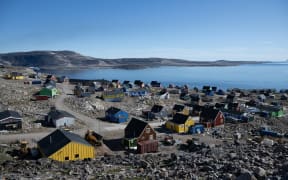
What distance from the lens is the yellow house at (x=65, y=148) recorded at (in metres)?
29.2

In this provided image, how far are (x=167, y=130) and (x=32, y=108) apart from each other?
2607cm

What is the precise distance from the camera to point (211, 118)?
50969mm

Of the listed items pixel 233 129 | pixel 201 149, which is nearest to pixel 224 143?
pixel 201 149

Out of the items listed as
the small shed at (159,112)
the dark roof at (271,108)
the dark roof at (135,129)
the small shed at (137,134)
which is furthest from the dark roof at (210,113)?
the dark roof at (271,108)

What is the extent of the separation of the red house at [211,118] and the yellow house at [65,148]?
83.1 feet

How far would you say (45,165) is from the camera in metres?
26.6

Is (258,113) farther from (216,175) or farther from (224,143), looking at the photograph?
(216,175)

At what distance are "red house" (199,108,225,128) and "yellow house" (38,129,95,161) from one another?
2531 centimetres

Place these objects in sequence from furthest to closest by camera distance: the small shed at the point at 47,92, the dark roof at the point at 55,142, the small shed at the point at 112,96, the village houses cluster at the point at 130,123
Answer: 1. the small shed at the point at 112,96
2. the small shed at the point at 47,92
3. the village houses cluster at the point at 130,123
4. the dark roof at the point at 55,142

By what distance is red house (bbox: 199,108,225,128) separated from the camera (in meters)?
50.4

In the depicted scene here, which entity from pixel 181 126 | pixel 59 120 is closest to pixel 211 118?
pixel 181 126

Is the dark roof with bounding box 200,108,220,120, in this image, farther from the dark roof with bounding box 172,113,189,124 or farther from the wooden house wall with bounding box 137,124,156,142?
the wooden house wall with bounding box 137,124,156,142

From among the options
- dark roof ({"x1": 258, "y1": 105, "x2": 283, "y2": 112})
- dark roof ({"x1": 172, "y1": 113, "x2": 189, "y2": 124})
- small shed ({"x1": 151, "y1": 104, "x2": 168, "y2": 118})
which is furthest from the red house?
dark roof ({"x1": 258, "y1": 105, "x2": 283, "y2": 112})

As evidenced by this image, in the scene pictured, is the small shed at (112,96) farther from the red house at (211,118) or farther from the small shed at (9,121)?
the small shed at (9,121)
